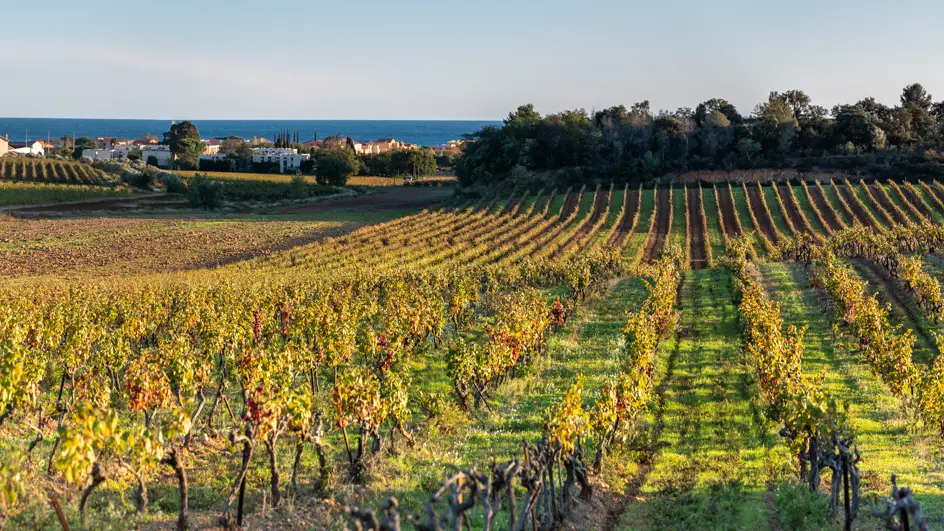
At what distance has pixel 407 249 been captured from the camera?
189 ft

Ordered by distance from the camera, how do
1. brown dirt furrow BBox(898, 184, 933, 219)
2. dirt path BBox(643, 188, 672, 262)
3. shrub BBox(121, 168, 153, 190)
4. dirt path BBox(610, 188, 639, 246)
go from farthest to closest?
shrub BBox(121, 168, 153, 190), brown dirt furrow BBox(898, 184, 933, 219), dirt path BBox(610, 188, 639, 246), dirt path BBox(643, 188, 672, 262)

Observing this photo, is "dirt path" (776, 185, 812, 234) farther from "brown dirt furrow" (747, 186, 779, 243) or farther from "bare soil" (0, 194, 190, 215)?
"bare soil" (0, 194, 190, 215)

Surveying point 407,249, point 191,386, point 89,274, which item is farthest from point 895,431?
point 89,274

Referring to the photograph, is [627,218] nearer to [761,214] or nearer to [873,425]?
[761,214]

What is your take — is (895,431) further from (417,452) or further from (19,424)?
(19,424)

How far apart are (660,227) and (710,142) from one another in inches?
1213

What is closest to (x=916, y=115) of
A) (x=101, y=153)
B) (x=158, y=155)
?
(x=158, y=155)

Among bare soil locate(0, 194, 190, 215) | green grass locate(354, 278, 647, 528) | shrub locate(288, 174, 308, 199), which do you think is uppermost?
shrub locate(288, 174, 308, 199)

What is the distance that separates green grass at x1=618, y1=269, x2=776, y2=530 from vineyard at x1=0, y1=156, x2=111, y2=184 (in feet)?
332

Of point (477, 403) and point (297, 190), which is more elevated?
point (297, 190)

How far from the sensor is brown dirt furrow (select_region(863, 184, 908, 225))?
64.2 m

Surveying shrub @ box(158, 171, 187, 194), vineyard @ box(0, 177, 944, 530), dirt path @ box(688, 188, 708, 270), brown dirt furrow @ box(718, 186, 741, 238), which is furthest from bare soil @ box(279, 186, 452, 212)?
A: vineyard @ box(0, 177, 944, 530)

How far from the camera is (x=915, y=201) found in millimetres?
68625

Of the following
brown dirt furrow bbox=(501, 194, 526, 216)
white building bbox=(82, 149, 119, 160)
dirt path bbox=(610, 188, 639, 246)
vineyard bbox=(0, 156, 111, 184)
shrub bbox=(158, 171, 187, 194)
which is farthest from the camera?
white building bbox=(82, 149, 119, 160)
